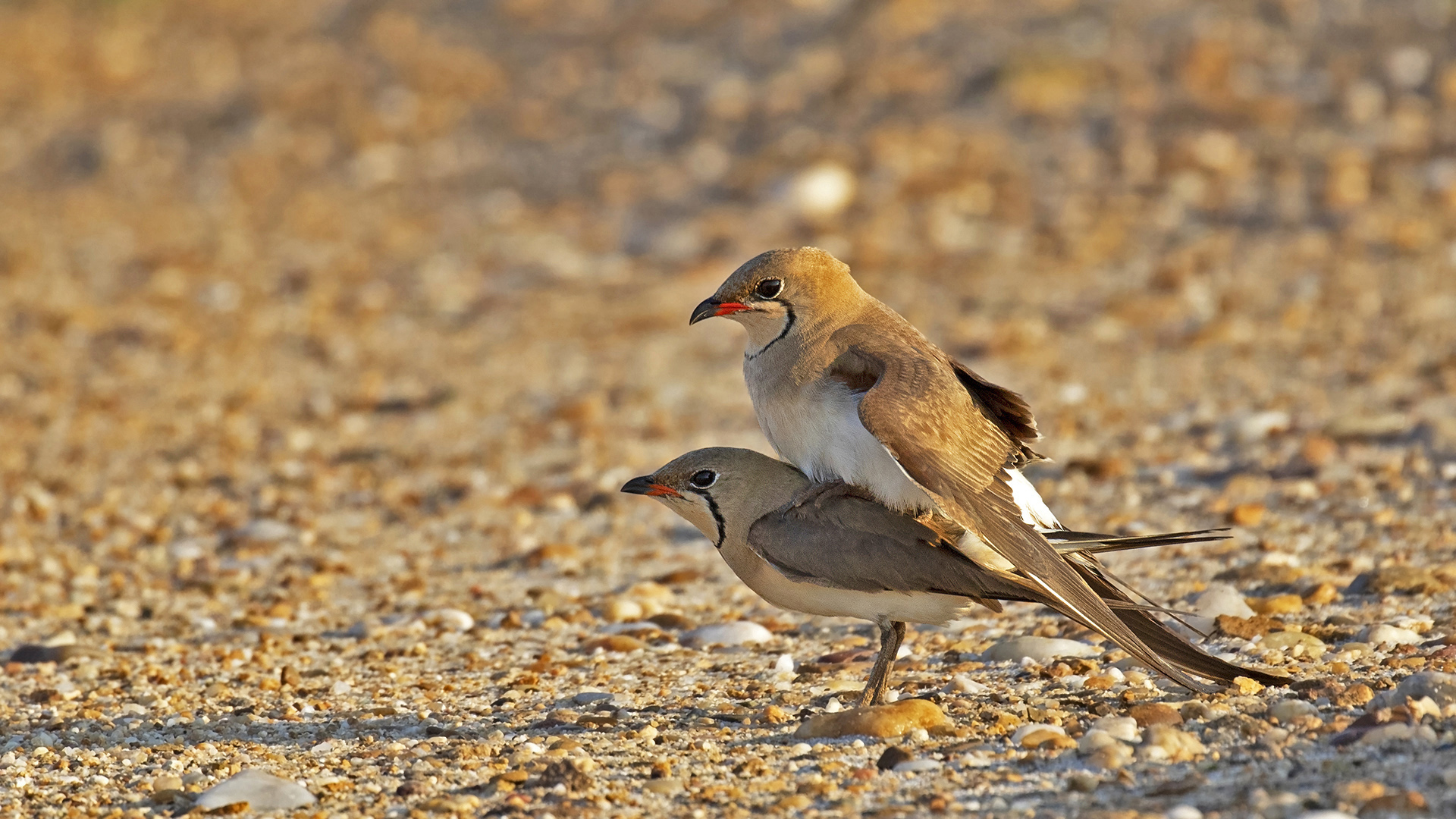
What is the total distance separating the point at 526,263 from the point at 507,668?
6127 millimetres

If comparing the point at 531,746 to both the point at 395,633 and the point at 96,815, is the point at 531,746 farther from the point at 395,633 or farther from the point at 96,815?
the point at 395,633

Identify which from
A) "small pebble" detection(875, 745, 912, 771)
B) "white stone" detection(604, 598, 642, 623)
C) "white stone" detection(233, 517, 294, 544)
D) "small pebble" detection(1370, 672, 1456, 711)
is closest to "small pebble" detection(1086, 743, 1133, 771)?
"small pebble" detection(875, 745, 912, 771)

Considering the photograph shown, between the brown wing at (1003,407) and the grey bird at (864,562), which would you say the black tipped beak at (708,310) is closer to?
the grey bird at (864,562)

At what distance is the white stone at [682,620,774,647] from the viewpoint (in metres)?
5.39

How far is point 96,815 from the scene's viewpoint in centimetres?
396

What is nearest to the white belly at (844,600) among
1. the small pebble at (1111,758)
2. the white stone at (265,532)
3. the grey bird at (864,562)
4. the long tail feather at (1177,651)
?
the grey bird at (864,562)

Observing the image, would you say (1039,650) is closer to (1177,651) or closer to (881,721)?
(1177,651)

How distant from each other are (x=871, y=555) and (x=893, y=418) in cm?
39

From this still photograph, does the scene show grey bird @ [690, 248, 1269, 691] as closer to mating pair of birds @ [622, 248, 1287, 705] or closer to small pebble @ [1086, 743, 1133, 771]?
mating pair of birds @ [622, 248, 1287, 705]

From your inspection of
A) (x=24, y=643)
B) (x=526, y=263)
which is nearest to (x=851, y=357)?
(x=24, y=643)

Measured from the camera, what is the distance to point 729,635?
17.7ft

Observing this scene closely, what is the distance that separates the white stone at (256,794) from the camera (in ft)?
12.8

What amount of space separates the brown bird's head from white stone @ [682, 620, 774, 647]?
102 centimetres

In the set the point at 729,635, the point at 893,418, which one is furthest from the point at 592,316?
the point at 893,418
